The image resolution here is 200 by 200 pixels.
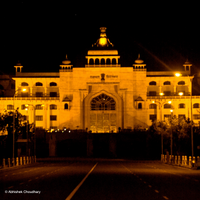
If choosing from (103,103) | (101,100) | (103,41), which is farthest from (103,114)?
(103,41)

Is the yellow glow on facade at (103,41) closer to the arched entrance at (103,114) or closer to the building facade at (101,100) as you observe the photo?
Result: the building facade at (101,100)

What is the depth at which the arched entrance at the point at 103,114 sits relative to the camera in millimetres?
120062

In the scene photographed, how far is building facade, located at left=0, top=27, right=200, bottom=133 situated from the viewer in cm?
12106

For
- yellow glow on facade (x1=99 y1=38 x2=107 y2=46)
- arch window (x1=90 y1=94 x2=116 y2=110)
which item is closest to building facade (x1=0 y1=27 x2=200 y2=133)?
arch window (x1=90 y1=94 x2=116 y2=110)

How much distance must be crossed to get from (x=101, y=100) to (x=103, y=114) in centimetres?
360

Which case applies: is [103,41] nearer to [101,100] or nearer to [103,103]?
[101,100]

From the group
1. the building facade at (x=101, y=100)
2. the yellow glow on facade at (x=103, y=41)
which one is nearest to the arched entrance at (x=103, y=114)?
the building facade at (x=101, y=100)

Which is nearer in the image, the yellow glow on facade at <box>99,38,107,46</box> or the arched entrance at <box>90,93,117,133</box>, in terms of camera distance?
the arched entrance at <box>90,93,117,133</box>

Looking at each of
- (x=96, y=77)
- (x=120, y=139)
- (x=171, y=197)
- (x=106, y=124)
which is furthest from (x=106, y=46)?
(x=171, y=197)

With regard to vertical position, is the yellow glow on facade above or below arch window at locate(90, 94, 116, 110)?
above

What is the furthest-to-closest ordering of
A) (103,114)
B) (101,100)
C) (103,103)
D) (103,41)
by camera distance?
(103,41)
(101,100)
(103,103)
(103,114)

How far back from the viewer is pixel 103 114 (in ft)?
398

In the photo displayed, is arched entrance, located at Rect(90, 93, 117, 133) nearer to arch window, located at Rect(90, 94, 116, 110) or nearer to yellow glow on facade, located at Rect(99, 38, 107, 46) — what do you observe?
arch window, located at Rect(90, 94, 116, 110)

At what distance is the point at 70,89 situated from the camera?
405 ft
